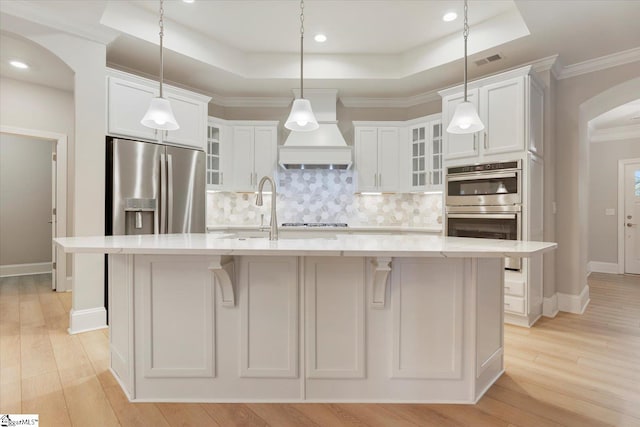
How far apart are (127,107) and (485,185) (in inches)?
148

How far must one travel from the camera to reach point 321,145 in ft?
14.2

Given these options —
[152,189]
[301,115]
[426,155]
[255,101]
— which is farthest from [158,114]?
[426,155]

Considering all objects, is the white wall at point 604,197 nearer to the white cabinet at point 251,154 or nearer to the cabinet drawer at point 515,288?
the cabinet drawer at point 515,288

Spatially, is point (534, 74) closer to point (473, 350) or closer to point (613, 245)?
point (473, 350)

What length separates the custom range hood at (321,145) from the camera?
432 cm

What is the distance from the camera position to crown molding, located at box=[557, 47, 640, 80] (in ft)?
10.9

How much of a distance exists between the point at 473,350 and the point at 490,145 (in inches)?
91.9

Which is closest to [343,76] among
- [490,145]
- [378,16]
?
[378,16]

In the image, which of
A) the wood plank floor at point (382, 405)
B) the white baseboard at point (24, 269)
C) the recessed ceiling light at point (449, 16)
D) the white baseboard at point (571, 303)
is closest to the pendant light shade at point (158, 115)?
the wood plank floor at point (382, 405)

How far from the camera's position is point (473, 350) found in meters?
1.82

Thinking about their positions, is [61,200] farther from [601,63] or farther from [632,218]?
[632,218]

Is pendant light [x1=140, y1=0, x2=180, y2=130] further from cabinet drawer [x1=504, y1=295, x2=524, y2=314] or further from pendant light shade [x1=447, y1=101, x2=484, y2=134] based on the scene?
cabinet drawer [x1=504, y1=295, x2=524, y2=314]

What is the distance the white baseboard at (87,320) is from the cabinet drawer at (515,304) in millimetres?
3932

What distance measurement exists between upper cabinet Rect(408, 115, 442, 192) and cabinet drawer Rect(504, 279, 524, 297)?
1.47 meters
